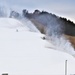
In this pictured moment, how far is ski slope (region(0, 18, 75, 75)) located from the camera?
7.32 m

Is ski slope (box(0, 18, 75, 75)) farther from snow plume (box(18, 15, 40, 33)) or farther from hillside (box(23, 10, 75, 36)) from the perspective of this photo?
hillside (box(23, 10, 75, 36))

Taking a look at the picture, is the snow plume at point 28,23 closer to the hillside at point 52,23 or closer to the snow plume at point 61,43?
the hillside at point 52,23

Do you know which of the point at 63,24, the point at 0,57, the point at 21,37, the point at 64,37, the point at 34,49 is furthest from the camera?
the point at 63,24

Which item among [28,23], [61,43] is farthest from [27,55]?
[28,23]

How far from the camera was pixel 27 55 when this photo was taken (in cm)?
830

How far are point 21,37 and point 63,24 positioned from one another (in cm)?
262

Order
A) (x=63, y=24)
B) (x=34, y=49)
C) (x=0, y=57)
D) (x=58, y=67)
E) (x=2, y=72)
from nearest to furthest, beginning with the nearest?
(x=2, y=72)
(x=58, y=67)
(x=0, y=57)
(x=34, y=49)
(x=63, y=24)

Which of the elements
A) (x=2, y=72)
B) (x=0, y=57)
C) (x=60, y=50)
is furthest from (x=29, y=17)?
(x=2, y=72)

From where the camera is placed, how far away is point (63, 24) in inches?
448

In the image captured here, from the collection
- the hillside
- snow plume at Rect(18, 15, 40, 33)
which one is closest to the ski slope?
snow plume at Rect(18, 15, 40, 33)

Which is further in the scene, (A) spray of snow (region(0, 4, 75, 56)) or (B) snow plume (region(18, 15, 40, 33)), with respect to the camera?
(B) snow plume (region(18, 15, 40, 33))

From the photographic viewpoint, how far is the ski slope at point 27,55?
7324mm

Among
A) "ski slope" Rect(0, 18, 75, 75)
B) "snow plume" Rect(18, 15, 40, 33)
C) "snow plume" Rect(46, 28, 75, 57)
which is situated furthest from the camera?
"snow plume" Rect(18, 15, 40, 33)

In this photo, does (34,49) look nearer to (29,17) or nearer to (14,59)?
(14,59)
